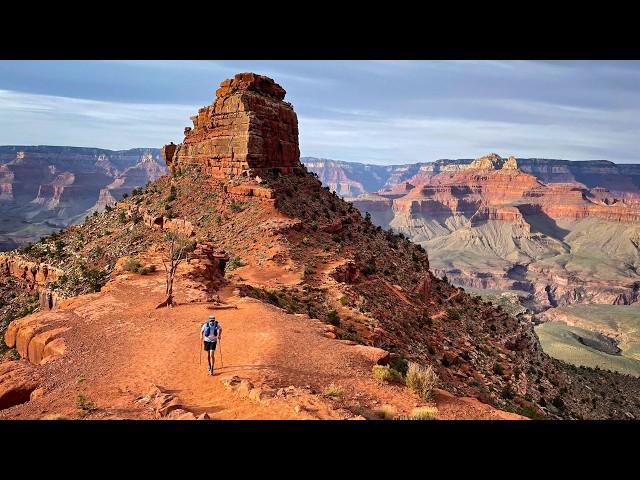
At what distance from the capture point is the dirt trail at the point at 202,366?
11930mm

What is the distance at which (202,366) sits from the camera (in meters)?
15.2

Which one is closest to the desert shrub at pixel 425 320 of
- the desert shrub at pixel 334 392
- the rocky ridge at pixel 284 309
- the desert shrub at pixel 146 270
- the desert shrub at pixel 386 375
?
the rocky ridge at pixel 284 309

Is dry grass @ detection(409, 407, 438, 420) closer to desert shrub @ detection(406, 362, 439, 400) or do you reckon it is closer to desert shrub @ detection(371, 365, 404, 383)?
desert shrub @ detection(406, 362, 439, 400)

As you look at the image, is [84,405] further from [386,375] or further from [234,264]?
[234,264]

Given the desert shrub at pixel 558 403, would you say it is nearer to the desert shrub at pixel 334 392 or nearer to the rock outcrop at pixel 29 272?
the desert shrub at pixel 334 392

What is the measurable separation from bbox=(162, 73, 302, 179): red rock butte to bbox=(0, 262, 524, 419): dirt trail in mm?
22982

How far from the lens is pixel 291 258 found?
33.2m

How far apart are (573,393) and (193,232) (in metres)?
33.4

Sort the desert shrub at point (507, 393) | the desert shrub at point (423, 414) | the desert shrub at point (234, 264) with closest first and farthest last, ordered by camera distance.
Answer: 1. the desert shrub at point (423, 414)
2. the desert shrub at point (507, 393)
3. the desert shrub at point (234, 264)

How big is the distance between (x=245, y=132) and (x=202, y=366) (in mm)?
30087

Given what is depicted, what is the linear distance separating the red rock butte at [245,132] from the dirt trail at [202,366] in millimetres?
22982
